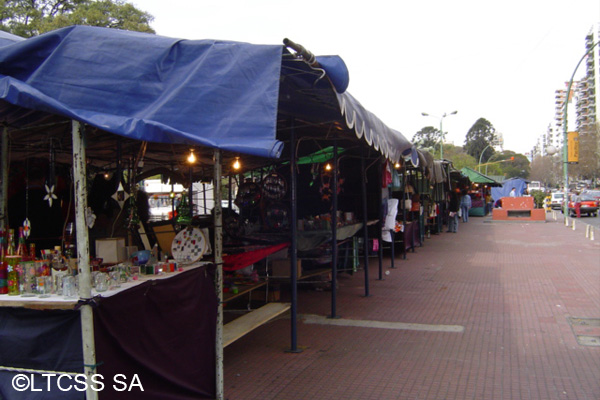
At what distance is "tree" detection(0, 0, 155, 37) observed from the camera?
2158 centimetres

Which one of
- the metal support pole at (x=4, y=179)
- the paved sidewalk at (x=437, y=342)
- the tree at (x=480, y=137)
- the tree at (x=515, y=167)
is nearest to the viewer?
the metal support pole at (x=4, y=179)

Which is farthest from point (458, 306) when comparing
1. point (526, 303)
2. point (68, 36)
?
point (68, 36)

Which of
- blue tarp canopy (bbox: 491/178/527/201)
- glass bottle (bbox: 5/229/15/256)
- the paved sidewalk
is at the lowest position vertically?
the paved sidewalk

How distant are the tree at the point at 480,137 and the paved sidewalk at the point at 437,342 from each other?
85.3 meters

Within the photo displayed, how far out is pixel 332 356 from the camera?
6.02 m

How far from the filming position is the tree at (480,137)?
92.2 metres

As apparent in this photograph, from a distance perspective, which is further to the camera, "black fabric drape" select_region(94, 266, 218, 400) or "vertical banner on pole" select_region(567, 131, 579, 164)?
"vertical banner on pole" select_region(567, 131, 579, 164)

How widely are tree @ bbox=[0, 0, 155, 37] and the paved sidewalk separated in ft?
56.9

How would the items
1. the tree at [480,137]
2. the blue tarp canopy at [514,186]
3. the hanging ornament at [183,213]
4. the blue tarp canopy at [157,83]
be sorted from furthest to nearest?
the tree at [480,137] < the blue tarp canopy at [514,186] < the hanging ornament at [183,213] < the blue tarp canopy at [157,83]

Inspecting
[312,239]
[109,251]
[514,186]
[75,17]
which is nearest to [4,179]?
[109,251]

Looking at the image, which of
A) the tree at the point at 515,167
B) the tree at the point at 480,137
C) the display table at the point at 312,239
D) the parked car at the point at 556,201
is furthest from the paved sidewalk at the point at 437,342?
the tree at the point at 515,167

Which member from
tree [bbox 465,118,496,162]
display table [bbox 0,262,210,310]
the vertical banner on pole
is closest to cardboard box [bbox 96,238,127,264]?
display table [bbox 0,262,210,310]

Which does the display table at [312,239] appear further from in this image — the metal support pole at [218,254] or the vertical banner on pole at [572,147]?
the vertical banner on pole at [572,147]

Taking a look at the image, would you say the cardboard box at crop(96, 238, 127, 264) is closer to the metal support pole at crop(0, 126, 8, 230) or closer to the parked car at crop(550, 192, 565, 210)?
the metal support pole at crop(0, 126, 8, 230)
